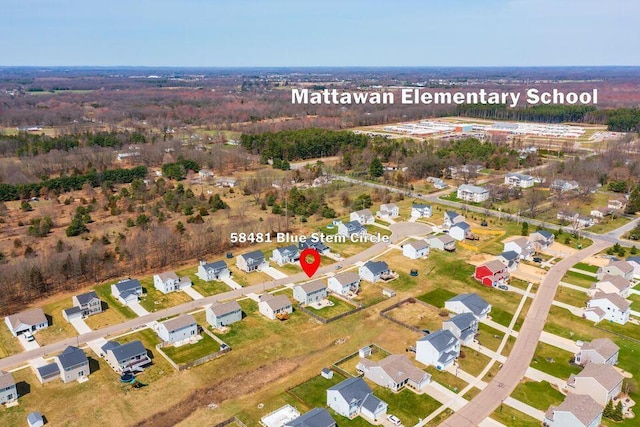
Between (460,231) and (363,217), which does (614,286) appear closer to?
(460,231)

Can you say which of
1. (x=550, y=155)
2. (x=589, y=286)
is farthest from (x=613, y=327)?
(x=550, y=155)

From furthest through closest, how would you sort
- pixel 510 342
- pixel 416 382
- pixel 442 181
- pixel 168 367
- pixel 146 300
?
pixel 442 181
pixel 146 300
pixel 510 342
pixel 168 367
pixel 416 382

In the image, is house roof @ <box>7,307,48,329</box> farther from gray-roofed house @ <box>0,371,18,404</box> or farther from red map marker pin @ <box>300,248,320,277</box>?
red map marker pin @ <box>300,248,320,277</box>

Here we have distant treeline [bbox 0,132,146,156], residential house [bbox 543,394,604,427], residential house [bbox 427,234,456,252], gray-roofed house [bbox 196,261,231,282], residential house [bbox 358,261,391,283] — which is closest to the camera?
residential house [bbox 543,394,604,427]

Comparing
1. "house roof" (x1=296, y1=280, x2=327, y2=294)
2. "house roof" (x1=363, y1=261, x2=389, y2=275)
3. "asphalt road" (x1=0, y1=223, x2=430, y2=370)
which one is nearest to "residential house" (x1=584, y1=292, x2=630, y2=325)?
"house roof" (x1=363, y1=261, x2=389, y2=275)

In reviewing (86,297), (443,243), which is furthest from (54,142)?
(443,243)

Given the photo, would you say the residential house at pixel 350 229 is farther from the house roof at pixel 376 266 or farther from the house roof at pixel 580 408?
the house roof at pixel 580 408

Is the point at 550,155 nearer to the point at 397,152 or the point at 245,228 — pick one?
the point at 397,152
